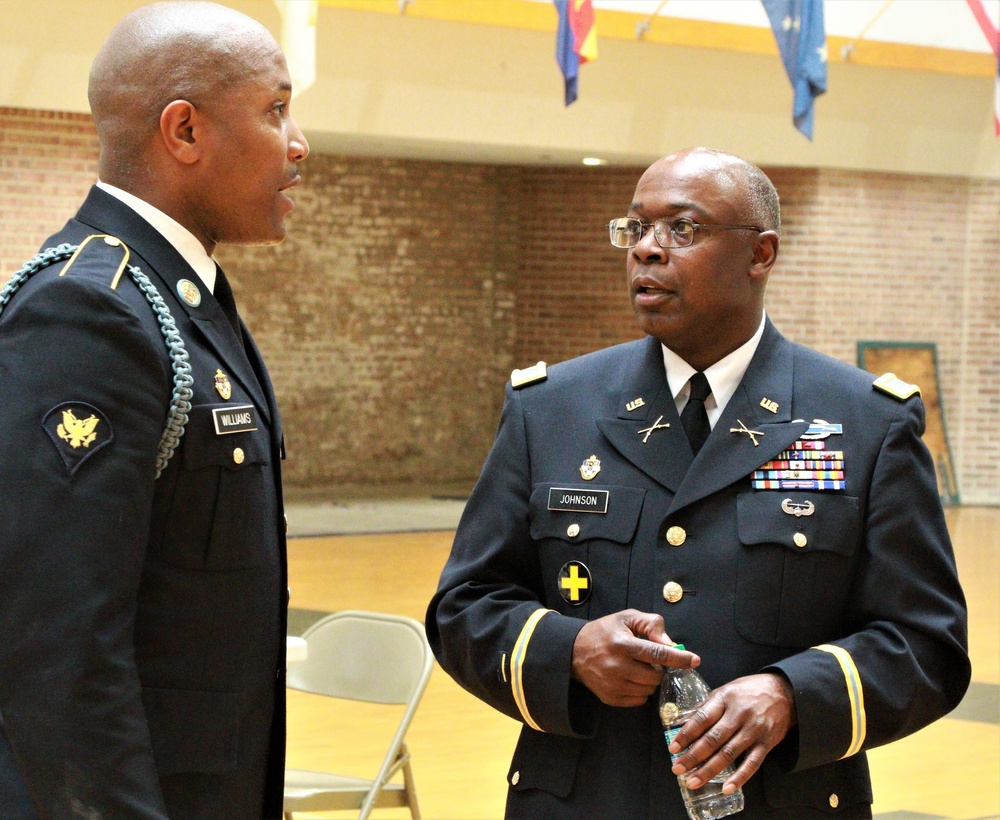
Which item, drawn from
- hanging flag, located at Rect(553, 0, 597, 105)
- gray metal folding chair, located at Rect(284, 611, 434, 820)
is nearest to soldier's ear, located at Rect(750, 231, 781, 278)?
gray metal folding chair, located at Rect(284, 611, 434, 820)

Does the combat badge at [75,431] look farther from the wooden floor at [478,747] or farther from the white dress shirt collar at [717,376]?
the wooden floor at [478,747]

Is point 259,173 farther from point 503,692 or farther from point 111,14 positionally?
point 111,14

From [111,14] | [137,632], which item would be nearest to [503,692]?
[137,632]

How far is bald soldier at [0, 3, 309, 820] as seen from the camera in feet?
5.21

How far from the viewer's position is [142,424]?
1.65 meters

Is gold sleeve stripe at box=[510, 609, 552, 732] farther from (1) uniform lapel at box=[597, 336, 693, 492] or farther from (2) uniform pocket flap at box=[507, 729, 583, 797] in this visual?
(1) uniform lapel at box=[597, 336, 693, 492]

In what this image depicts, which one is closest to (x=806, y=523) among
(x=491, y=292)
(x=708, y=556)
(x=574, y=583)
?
(x=708, y=556)

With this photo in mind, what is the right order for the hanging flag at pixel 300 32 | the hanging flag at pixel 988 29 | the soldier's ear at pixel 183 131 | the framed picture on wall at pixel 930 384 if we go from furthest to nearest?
the framed picture on wall at pixel 930 384 < the hanging flag at pixel 988 29 < the hanging flag at pixel 300 32 < the soldier's ear at pixel 183 131

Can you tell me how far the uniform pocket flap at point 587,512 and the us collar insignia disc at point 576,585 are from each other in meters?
0.05

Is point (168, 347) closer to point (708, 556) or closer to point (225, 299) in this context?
point (225, 299)

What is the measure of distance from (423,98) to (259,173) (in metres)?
10.0

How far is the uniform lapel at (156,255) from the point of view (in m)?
1.84

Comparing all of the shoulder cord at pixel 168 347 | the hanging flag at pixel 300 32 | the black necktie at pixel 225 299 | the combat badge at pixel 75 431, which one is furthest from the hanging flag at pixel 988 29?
the combat badge at pixel 75 431

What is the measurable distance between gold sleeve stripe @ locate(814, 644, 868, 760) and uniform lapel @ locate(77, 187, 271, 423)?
3.08 feet
